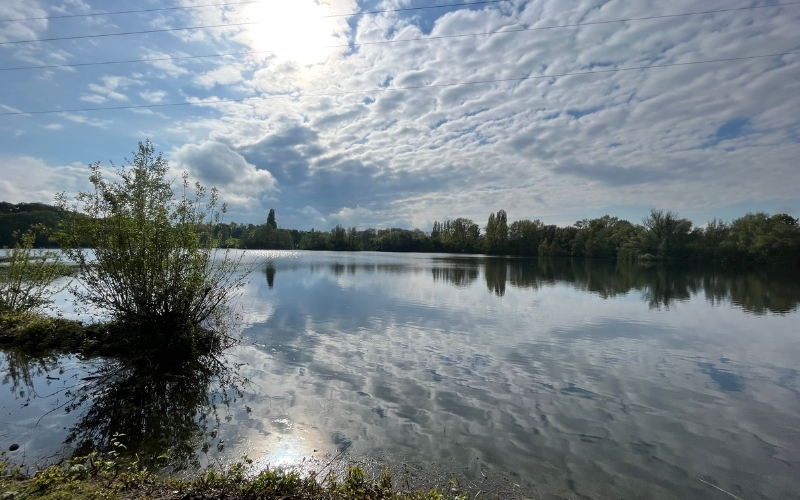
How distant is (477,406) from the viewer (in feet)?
25.3

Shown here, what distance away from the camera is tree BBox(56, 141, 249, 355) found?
9.66m

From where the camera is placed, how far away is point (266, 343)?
487 inches

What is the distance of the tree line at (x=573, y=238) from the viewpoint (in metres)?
63.7

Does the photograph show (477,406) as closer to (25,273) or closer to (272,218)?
(25,273)

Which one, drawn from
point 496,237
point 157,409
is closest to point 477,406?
point 157,409

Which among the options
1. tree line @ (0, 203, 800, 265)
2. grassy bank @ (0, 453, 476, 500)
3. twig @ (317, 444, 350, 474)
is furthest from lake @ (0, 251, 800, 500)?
tree line @ (0, 203, 800, 265)

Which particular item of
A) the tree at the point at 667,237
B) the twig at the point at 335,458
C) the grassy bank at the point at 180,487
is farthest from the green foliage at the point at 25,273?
the tree at the point at 667,237

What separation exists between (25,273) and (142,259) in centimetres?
747

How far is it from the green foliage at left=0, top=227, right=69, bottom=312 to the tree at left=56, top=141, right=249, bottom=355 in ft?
14.9

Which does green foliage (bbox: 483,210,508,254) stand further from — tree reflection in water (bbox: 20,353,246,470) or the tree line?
tree reflection in water (bbox: 20,353,246,470)

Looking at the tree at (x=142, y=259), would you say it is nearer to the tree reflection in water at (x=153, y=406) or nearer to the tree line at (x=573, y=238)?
the tree reflection in water at (x=153, y=406)

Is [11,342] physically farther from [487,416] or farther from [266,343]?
[487,416]

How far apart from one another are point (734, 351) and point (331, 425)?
1297 centimetres

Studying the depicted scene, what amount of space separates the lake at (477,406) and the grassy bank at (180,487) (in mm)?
998
